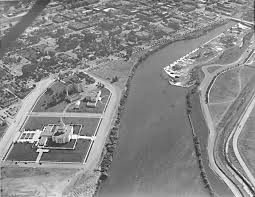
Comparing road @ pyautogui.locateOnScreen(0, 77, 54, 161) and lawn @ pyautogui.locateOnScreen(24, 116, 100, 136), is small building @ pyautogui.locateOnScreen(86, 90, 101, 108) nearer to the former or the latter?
lawn @ pyautogui.locateOnScreen(24, 116, 100, 136)

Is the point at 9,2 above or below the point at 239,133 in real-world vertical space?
above

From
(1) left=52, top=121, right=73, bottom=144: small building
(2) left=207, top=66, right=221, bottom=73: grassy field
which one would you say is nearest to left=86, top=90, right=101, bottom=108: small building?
(1) left=52, top=121, right=73, bottom=144: small building

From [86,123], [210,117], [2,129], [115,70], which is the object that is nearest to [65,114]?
[86,123]

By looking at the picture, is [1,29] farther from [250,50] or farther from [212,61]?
[250,50]

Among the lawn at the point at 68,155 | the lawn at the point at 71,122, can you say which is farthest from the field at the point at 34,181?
the lawn at the point at 71,122

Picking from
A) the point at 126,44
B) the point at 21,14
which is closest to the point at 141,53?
the point at 126,44

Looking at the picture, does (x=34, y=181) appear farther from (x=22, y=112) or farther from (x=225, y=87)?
(x=225, y=87)
